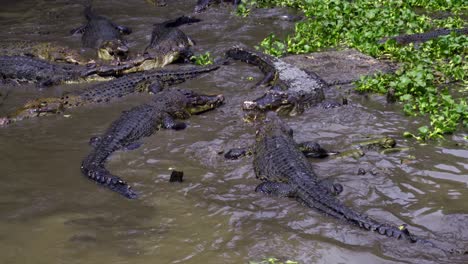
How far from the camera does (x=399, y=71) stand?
8.62 metres

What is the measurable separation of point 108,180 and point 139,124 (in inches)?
64.0

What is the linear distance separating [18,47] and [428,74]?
7.87 m

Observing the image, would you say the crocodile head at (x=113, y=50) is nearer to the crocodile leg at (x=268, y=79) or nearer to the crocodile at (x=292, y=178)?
the crocodile leg at (x=268, y=79)

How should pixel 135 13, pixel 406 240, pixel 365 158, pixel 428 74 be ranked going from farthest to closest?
pixel 135 13
pixel 428 74
pixel 365 158
pixel 406 240

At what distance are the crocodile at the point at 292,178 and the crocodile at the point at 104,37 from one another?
15.2ft

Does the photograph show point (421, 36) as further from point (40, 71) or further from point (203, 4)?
point (40, 71)

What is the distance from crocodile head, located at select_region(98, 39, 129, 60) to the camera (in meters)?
11.0

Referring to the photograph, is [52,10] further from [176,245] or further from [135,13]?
[176,245]

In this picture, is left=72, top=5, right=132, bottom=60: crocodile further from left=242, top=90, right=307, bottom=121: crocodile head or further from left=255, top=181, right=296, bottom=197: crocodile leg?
left=255, top=181, right=296, bottom=197: crocodile leg

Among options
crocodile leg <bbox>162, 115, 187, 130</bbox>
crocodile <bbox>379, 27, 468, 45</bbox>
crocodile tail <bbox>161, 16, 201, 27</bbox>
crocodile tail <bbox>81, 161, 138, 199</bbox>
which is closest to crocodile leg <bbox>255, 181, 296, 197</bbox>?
crocodile tail <bbox>81, 161, 138, 199</bbox>

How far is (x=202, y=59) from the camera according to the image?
34.3ft

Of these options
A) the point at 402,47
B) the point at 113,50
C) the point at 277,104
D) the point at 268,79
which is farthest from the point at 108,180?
the point at 402,47

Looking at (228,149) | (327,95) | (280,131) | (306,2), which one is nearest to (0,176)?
(228,149)

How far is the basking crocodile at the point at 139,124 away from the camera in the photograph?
Answer: 6.36 metres
